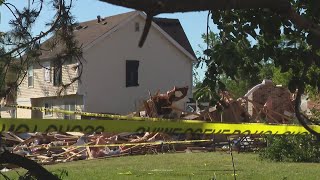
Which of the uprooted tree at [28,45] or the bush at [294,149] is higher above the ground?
the uprooted tree at [28,45]

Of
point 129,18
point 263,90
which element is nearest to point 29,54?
point 263,90

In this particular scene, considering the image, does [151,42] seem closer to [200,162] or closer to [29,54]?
[200,162]

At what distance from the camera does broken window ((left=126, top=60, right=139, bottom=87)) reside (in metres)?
39.7

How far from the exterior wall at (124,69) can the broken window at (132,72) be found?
0.81ft

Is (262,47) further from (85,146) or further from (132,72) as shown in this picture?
(132,72)

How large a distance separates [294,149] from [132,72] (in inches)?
1002

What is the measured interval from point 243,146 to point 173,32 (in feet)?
89.0

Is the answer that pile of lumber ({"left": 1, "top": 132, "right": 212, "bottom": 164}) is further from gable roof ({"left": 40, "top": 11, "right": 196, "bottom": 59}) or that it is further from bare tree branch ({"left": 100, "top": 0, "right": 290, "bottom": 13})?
bare tree branch ({"left": 100, "top": 0, "right": 290, "bottom": 13})

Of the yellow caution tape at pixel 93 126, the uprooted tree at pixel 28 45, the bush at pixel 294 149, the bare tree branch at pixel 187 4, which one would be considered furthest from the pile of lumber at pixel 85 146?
the bare tree branch at pixel 187 4

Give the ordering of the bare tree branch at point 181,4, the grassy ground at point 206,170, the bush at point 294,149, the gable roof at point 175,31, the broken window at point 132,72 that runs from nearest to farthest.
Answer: the bare tree branch at point 181,4 → the grassy ground at point 206,170 → the bush at point 294,149 → the broken window at point 132,72 → the gable roof at point 175,31

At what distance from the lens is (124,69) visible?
3950 centimetres

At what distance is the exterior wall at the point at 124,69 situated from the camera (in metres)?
38.0

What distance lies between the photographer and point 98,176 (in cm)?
1191

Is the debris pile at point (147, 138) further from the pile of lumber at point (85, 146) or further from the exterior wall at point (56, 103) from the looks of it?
the exterior wall at point (56, 103)
